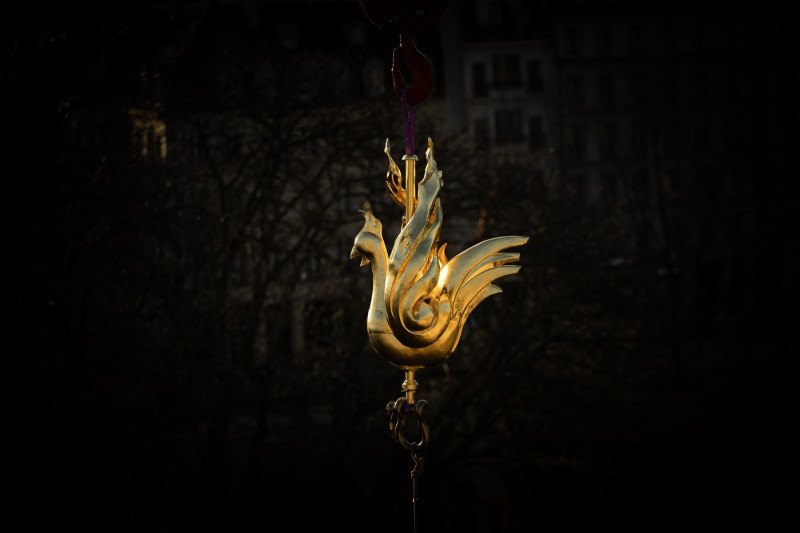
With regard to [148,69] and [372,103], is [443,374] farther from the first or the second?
[148,69]

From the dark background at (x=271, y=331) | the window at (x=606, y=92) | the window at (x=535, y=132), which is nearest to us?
the dark background at (x=271, y=331)

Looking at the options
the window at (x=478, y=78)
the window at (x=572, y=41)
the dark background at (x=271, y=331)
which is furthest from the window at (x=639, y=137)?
the dark background at (x=271, y=331)

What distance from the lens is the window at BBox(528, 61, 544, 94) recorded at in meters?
48.3

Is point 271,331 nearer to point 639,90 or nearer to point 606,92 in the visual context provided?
point 606,92

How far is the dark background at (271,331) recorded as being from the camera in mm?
15039

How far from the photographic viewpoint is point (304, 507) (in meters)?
17.9

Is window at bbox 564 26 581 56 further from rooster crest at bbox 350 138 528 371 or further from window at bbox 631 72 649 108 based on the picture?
rooster crest at bbox 350 138 528 371

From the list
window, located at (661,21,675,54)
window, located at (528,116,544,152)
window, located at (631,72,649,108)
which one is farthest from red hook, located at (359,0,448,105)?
window, located at (661,21,675,54)

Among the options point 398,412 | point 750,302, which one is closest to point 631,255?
point 398,412

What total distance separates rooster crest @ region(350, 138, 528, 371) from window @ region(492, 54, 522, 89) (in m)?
43.8

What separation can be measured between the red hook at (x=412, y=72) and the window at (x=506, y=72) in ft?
143

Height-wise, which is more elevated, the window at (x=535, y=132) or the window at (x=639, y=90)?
the window at (x=639, y=90)

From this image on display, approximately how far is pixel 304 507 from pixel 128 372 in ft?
12.9

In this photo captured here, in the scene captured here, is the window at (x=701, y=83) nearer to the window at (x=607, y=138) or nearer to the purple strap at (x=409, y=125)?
the window at (x=607, y=138)
